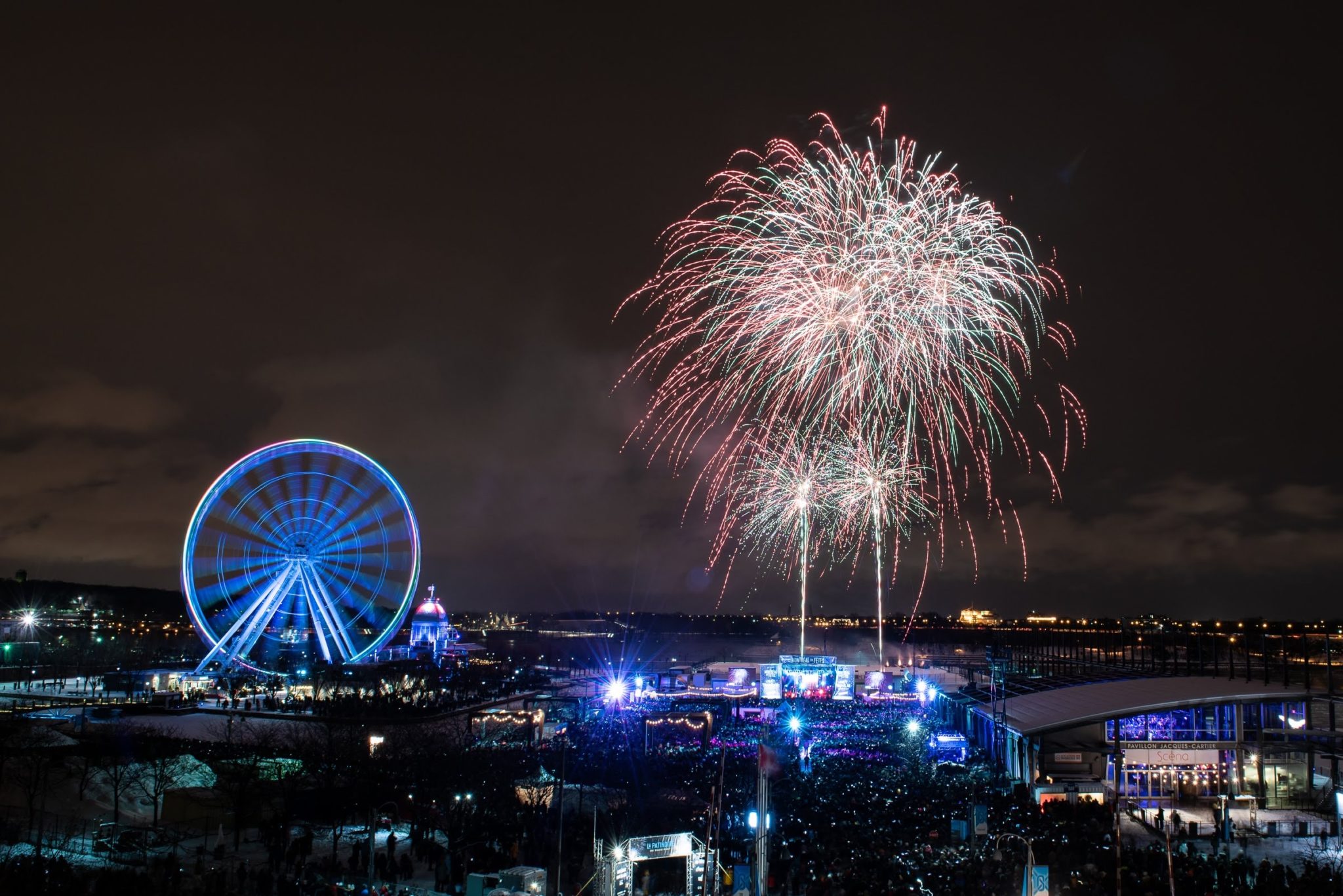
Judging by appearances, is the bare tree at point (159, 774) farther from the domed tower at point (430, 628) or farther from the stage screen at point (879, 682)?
the domed tower at point (430, 628)

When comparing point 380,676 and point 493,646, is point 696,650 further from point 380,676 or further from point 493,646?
point 380,676

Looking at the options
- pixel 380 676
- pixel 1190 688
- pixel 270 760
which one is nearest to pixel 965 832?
pixel 1190 688

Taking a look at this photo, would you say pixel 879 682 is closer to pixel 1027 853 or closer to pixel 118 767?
pixel 1027 853

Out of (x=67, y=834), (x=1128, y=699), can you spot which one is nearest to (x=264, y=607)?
(x=67, y=834)

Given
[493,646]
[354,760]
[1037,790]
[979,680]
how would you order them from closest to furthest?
[1037,790], [354,760], [979,680], [493,646]

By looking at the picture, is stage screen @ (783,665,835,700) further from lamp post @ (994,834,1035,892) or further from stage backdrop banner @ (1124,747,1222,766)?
lamp post @ (994,834,1035,892)

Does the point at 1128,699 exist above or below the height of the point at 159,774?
above

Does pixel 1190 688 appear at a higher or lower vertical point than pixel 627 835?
higher
